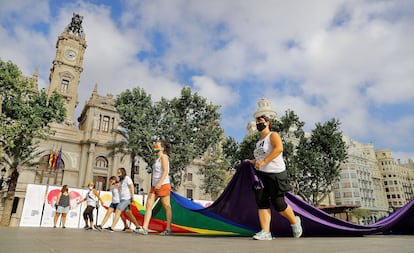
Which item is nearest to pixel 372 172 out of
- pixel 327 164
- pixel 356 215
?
pixel 356 215

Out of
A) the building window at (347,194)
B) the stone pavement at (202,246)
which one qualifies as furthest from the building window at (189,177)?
the building window at (347,194)

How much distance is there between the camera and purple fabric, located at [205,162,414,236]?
4660mm

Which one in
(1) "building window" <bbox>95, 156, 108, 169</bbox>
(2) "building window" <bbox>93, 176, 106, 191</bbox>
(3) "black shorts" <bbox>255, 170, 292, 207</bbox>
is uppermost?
(1) "building window" <bbox>95, 156, 108, 169</bbox>

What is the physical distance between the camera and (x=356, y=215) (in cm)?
4938

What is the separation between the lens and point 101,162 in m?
31.0

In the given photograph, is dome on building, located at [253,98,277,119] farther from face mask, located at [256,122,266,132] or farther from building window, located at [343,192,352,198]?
face mask, located at [256,122,266,132]

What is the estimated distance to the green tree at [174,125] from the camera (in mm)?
20094

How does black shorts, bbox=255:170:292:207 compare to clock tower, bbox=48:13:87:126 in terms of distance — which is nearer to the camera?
black shorts, bbox=255:170:292:207

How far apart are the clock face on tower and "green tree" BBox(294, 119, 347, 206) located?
34224mm

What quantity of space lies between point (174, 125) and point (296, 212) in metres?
16.5

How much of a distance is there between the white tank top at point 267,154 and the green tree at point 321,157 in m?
19.8

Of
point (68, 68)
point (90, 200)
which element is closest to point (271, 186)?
point (90, 200)

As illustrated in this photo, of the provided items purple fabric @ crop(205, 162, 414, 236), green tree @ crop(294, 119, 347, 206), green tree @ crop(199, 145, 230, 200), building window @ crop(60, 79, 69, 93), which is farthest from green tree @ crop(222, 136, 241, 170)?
building window @ crop(60, 79, 69, 93)

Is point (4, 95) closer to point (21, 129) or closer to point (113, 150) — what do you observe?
point (21, 129)
